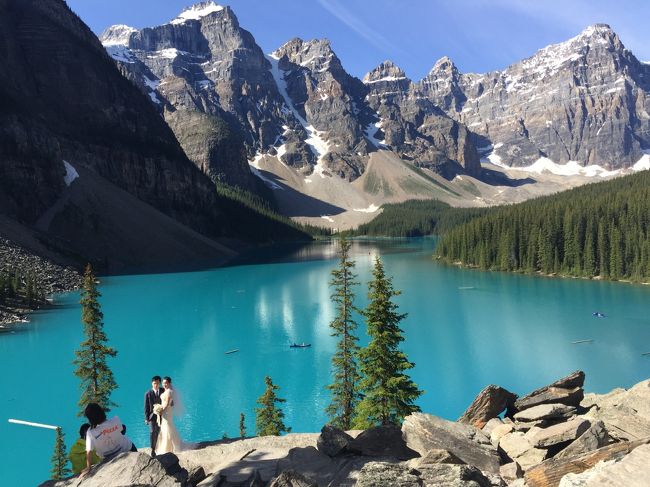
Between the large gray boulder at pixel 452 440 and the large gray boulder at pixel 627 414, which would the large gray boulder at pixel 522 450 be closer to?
the large gray boulder at pixel 452 440

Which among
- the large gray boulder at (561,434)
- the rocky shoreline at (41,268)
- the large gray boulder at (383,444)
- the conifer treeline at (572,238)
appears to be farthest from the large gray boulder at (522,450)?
the conifer treeline at (572,238)

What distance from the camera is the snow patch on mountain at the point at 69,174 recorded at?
129m

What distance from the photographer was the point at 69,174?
132 metres

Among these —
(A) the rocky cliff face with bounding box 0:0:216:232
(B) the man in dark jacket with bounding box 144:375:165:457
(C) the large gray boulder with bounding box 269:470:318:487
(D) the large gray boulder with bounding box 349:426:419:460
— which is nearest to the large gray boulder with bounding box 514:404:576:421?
(D) the large gray boulder with bounding box 349:426:419:460

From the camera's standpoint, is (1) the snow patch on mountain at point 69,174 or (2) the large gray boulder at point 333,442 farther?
(1) the snow patch on mountain at point 69,174

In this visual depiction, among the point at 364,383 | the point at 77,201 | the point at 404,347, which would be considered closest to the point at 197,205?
the point at 77,201

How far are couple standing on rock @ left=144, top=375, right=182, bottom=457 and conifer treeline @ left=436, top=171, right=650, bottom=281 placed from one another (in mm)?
92335

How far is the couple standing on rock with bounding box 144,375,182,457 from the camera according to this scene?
45.9 ft

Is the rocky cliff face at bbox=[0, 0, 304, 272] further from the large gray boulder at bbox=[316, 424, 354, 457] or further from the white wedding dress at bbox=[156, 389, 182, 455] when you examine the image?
the large gray boulder at bbox=[316, 424, 354, 457]

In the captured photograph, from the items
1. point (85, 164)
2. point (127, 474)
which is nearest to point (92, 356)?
point (127, 474)

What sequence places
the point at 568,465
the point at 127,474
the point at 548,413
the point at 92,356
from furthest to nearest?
1. the point at 92,356
2. the point at 548,413
3. the point at 568,465
4. the point at 127,474

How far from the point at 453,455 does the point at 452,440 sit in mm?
1613

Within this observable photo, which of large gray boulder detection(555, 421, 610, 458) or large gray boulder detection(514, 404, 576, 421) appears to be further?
large gray boulder detection(514, 404, 576, 421)

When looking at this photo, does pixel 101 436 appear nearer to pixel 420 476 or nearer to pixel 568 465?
pixel 420 476
